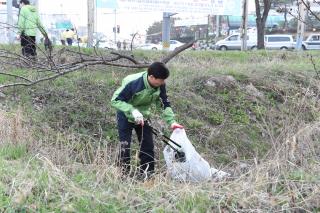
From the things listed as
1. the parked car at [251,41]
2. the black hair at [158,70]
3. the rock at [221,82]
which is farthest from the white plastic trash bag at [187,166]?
the parked car at [251,41]

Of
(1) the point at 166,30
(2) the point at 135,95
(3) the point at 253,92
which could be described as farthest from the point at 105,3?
(2) the point at 135,95

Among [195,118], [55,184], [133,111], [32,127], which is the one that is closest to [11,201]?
[55,184]

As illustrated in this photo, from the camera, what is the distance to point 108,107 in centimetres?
803

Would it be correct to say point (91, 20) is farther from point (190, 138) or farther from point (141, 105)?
point (141, 105)

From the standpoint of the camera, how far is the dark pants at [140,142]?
213 inches

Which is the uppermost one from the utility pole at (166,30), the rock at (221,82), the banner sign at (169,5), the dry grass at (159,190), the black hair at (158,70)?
the banner sign at (169,5)

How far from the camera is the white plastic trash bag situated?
473cm

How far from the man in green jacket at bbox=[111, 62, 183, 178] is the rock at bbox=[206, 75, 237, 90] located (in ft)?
14.3

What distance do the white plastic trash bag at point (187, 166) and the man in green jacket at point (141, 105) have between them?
0.61 ft

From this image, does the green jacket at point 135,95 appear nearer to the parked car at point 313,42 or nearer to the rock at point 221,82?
the rock at point 221,82

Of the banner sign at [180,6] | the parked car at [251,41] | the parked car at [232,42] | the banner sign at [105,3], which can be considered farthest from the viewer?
the parked car at [232,42]

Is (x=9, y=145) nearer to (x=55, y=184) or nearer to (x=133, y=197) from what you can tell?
(x=55, y=184)

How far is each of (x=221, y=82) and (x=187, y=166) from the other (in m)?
5.20

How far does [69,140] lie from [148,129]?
1.02 meters
